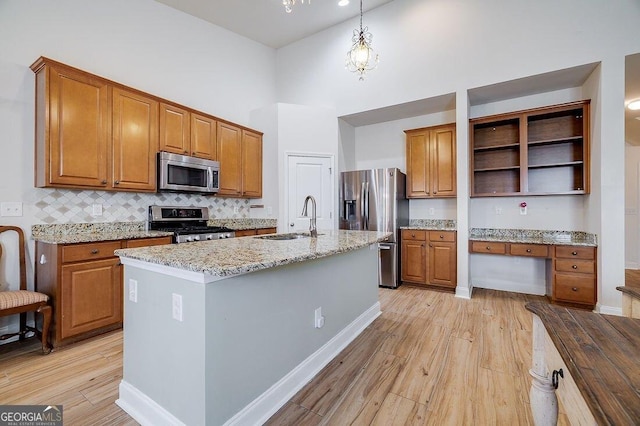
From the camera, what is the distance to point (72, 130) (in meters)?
2.60

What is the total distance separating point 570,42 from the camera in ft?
10.3

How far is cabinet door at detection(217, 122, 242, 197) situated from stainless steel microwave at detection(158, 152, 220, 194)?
20 centimetres

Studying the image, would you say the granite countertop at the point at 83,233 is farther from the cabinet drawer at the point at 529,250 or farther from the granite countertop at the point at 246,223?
the cabinet drawer at the point at 529,250

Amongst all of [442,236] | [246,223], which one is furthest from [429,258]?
[246,223]

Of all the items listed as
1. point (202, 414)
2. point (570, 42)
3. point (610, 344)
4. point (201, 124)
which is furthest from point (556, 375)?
point (201, 124)

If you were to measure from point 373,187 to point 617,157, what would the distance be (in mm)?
2713

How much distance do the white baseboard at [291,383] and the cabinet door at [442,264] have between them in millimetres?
1964

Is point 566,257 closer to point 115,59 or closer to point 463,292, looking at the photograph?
point 463,292

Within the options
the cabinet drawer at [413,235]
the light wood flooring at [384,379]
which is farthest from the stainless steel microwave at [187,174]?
the cabinet drawer at [413,235]

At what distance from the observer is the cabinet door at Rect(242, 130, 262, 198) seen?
4.41 m

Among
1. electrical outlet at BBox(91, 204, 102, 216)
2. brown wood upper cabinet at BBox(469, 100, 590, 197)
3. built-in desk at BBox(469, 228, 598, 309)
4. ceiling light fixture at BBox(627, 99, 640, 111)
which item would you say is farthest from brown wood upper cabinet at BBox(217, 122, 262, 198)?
ceiling light fixture at BBox(627, 99, 640, 111)

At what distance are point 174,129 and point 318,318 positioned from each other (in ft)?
9.55

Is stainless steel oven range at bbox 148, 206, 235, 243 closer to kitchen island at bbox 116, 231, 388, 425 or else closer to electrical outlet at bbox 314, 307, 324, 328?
kitchen island at bbox 116, 231, 388, 425

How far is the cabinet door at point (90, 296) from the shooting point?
235cm
